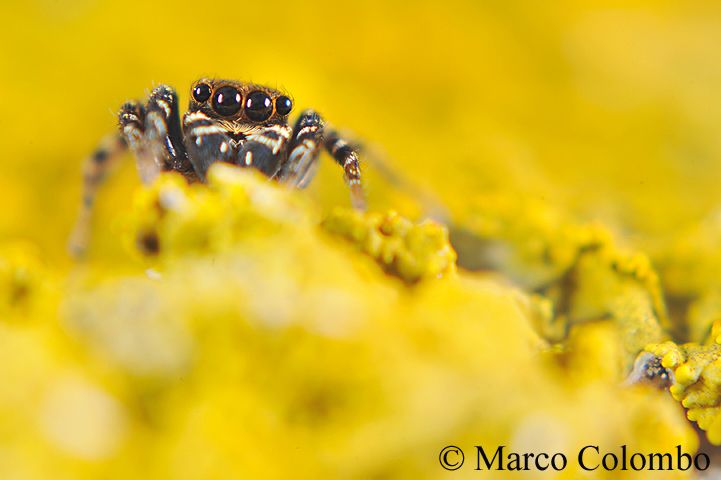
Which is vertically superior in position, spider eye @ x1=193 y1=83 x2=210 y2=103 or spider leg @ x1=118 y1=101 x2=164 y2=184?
spider eye @ x1=193 y1=83 x2=210 y2=103

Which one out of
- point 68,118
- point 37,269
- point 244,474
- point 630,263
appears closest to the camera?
point 244,474

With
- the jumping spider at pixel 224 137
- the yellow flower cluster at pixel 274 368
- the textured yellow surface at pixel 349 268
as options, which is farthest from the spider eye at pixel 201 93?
the yellow flower cluster at pixel 274 368

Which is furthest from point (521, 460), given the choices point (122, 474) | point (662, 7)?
point (662, 7)

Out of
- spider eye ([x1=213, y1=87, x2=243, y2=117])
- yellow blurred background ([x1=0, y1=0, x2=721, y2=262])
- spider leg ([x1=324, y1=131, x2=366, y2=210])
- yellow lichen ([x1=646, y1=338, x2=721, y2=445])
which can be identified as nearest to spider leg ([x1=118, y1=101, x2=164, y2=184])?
spider eye ([x1=213, y1=87, x2=243, y2=117])

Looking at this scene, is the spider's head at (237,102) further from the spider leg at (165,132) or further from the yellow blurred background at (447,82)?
the yellow blurred background at (447,82)

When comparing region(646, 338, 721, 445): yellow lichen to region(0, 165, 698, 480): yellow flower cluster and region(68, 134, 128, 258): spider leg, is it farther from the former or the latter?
region(68, 134, 128, 258): spider leg

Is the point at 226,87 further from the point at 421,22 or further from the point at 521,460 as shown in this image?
the point at 421,22

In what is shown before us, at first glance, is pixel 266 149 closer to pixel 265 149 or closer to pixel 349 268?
pixel 265 149
